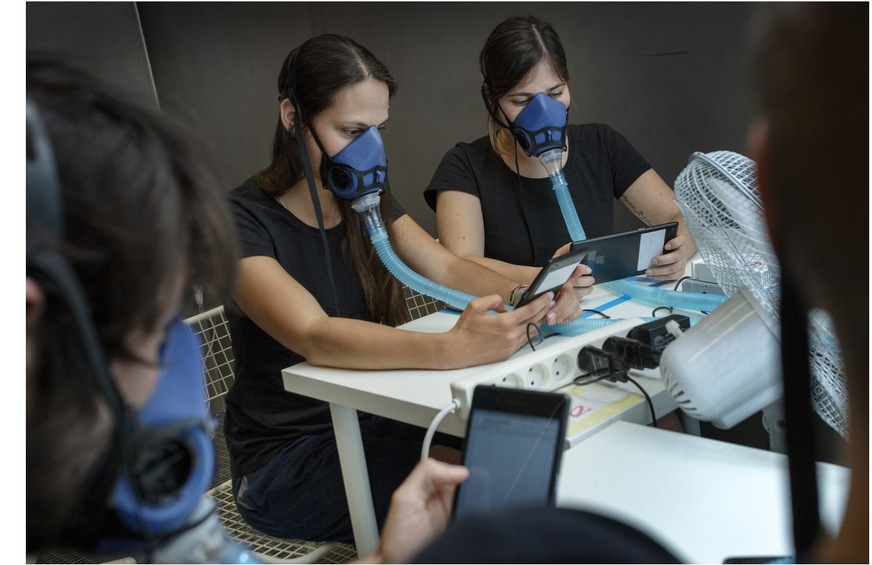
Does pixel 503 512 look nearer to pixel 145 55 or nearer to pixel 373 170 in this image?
pixel 373 170

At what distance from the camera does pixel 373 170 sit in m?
1.66

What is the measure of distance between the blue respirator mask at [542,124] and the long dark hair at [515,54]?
8cm

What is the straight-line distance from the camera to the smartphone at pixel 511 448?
0.86m

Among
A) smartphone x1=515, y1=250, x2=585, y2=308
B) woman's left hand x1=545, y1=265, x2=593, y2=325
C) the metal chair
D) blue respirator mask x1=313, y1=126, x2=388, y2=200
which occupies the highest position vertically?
blue respirator mask x1=313, y1=126, x2=388, y2=200

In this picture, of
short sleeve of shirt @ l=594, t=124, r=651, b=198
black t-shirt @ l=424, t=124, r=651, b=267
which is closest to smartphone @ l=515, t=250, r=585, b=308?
black t-shirt @ l=424, t=124, r=651, b=267

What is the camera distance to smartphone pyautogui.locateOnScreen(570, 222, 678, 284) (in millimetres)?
1750

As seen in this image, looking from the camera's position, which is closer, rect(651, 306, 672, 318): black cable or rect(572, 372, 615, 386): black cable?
rect(572, 372, 615, 386): black cable

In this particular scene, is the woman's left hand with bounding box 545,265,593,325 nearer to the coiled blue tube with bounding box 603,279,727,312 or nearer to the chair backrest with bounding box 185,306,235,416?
the coiled blue tube with bounding box 603,279,727,312

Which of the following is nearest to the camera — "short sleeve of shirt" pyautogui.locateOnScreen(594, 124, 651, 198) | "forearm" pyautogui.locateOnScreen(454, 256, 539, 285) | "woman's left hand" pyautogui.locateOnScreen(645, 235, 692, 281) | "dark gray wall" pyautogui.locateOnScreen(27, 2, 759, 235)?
"woman's left hand" pyautogui.locateOnScreen(645, 235, 692, 281)

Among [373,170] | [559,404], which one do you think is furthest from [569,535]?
[373,170]

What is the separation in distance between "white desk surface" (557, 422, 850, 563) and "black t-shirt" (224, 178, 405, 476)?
72cm

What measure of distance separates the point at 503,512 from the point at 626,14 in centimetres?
304

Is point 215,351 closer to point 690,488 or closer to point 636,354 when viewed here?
point 636,354

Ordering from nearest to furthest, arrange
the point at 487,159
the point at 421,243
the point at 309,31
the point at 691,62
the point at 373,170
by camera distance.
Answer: the point at 373,170
the point at 421,243
the point at 487,159
the point at 309,31
the point at 691,62
